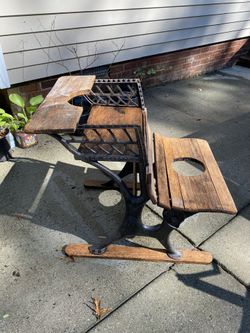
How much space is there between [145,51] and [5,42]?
6.86 feet

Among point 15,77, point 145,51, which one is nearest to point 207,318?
point 15,77

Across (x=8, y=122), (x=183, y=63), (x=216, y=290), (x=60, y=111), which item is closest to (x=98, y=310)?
(x=216, y=290)

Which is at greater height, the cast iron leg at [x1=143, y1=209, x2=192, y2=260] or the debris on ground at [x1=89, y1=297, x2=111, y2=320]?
the cast iron leg at [x1=143, y1=209, x2=192, y2=260]

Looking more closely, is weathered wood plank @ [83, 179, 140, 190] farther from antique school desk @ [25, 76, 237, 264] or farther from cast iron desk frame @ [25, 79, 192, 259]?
cast iron desk frame @ [25, 79, 192, 259]

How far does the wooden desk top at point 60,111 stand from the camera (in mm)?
1476

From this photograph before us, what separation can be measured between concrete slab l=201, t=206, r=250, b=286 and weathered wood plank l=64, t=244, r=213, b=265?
11 cm

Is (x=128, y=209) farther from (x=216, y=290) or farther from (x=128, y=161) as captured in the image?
(x=216, y=290)

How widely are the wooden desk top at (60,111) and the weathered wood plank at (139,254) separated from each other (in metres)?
0.88

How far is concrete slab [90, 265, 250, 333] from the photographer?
61.9 inches

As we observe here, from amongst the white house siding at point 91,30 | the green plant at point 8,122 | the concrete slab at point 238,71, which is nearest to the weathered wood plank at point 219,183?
the green plant at point 8,122

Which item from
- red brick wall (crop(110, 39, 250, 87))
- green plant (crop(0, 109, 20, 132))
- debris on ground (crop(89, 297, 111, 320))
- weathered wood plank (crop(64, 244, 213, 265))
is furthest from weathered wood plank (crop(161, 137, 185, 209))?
red brick wall (crop(110, 39, 250, 87))

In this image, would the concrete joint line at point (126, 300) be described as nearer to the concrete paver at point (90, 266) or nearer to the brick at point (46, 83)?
the concrete paver at point (90, 266)

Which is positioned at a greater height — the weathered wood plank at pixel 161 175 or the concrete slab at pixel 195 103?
the weathered wood plank at pixel 161 175

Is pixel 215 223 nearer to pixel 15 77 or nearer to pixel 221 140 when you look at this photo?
pixel 221 140
